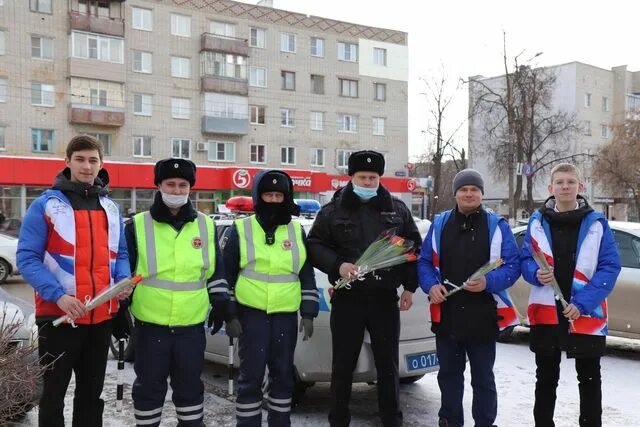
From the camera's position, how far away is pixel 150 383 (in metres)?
4.05

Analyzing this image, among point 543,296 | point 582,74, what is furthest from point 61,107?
point 582,74

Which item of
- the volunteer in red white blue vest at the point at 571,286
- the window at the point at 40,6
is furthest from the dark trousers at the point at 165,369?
the window at the point at 40,6

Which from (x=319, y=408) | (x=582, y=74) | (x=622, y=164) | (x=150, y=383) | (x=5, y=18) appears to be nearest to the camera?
(x=150, y=383)

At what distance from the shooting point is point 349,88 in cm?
4309

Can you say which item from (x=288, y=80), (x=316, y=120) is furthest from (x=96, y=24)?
(x=316, y=120)

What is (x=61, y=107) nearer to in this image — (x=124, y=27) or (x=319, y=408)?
(x=124, y=27)

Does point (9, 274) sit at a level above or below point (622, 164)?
below

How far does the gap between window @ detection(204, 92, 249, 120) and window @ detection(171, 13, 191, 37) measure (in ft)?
12.7

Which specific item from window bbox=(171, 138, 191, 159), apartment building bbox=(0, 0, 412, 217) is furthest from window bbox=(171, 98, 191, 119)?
window bbox=(171, 138, 191, 159)

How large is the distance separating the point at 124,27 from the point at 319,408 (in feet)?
111

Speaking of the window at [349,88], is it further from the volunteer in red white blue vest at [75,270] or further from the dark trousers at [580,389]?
the volunteer in red white blue vest at [75,270]

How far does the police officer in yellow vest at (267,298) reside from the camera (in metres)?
4.39

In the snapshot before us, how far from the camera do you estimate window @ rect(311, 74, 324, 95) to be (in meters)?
41.6

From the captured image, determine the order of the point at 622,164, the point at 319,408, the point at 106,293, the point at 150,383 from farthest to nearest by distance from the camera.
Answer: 1. the point at 622,164
2. the point at 319,408
3. the point at 150,383
4. the point at 106,293
